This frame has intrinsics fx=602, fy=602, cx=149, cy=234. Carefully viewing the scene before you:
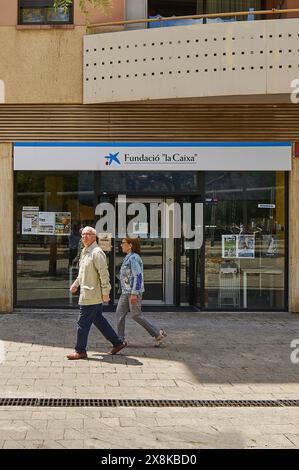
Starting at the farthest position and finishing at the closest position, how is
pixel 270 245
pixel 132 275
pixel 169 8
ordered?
pixel 169 8 < pixel 270 245 < pixel 132 275

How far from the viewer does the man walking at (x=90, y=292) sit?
803cm

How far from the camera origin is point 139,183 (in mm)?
12320

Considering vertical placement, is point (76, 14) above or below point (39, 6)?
below

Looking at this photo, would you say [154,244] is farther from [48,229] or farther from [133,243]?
[133,243]

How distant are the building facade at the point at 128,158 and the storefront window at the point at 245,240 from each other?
2 centimetres

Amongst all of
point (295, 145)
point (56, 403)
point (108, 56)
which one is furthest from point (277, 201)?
point (56, 403)

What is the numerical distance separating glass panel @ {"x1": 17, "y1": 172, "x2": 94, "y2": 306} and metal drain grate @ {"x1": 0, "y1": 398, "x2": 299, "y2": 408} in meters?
6.05

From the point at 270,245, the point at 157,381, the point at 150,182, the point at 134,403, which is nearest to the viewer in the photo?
the point at 134,403

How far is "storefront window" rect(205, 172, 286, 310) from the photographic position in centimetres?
1231

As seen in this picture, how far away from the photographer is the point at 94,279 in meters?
Result: 8.09

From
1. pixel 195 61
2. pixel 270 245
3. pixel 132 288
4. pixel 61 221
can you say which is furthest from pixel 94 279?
pixel 270 245

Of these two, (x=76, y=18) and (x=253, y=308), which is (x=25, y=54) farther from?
(x=253, y=308)

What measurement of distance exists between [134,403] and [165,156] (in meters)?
6.64

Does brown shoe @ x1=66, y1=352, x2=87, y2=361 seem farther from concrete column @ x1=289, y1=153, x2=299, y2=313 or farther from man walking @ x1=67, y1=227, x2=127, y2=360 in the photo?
concrete column @ x1=289, y1=153, x2=299, y2=313
